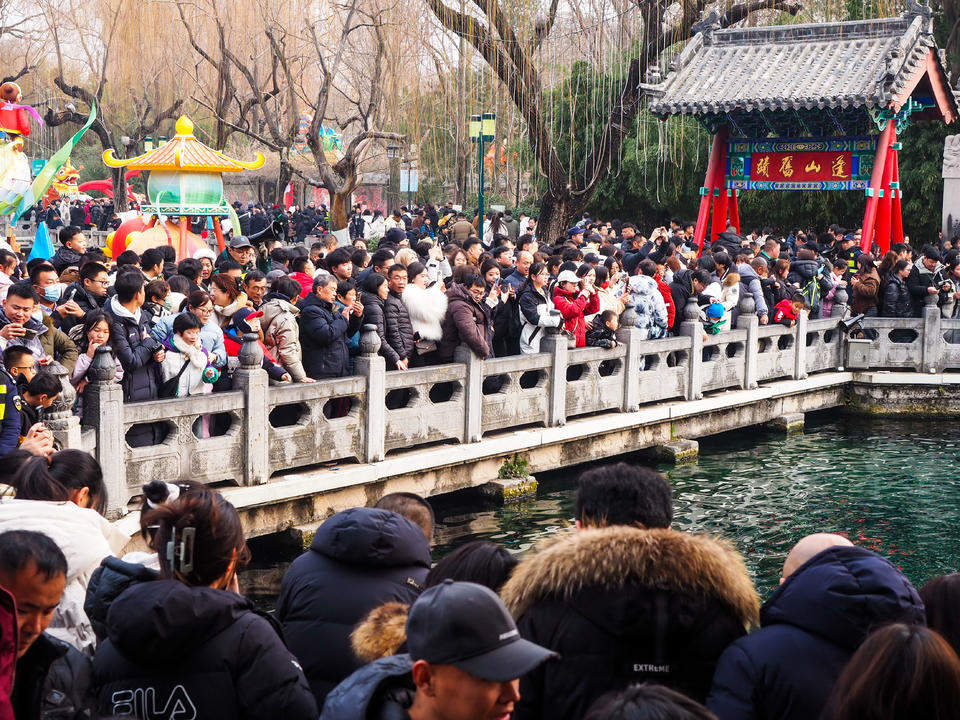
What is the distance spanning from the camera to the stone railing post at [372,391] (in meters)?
8.81

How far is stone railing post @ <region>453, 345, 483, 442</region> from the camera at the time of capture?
9.70 m

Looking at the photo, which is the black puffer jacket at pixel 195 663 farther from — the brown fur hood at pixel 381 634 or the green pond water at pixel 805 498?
the green pond water at pixel 805 498

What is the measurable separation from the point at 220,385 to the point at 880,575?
240 inches

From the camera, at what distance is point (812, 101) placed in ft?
50.8

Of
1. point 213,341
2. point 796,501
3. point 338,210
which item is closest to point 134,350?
point 213,341

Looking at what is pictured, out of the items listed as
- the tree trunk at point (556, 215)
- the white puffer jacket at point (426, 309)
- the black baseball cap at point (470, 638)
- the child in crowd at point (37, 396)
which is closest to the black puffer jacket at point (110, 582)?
the black baseball cap at point (470, 638)

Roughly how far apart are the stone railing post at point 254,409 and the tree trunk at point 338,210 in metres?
11.1

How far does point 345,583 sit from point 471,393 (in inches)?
243

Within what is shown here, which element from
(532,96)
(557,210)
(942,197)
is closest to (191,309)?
(532,96)

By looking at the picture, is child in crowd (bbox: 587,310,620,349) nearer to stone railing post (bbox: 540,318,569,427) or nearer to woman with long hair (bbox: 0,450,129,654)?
stone railing post (bbox: 540,318,569,427)

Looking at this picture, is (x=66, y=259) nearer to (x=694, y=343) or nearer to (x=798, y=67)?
(x=694, y=343)

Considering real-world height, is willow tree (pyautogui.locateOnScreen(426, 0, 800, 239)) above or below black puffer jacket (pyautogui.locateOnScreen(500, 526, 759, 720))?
above

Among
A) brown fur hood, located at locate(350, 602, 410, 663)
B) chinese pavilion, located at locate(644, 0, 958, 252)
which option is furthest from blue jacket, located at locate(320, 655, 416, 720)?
chinese pavilion, located at locate(644, 0, 958, 252)

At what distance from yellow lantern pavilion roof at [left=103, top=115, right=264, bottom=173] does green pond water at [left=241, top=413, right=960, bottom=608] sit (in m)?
7.12
